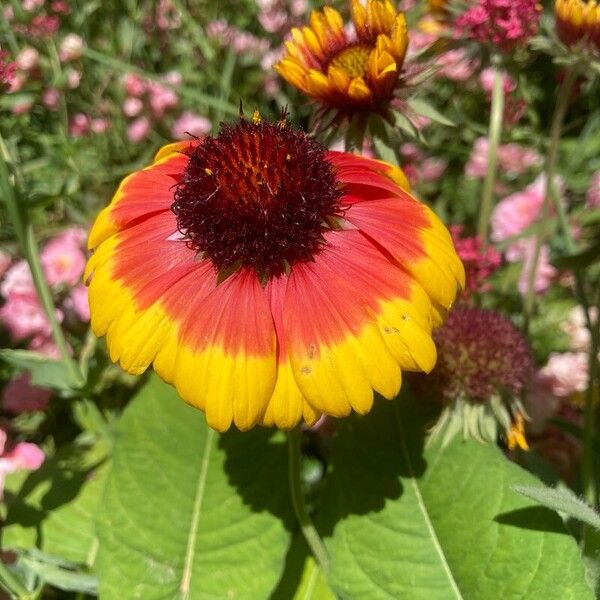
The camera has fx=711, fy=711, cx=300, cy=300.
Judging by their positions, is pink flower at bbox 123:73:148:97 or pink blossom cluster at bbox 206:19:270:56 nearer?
pink flower at bbox 123:73:148:97

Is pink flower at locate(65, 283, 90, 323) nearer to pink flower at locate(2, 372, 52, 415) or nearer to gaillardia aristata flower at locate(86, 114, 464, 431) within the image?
pink flower at locate(2, 372, 52, 415)

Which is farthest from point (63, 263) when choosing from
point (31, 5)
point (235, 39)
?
point (235, 39)

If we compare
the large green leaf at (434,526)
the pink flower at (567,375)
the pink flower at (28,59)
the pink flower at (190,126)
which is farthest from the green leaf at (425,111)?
the pink flower at (28,59)

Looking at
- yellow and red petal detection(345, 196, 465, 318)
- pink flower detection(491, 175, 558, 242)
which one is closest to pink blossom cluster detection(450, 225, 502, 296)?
yellow and red petal detection(345, 196, 465, 318)

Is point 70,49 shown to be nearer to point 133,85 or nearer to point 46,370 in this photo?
point 133,85

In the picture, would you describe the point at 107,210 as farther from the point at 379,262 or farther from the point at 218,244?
the point at 379,262

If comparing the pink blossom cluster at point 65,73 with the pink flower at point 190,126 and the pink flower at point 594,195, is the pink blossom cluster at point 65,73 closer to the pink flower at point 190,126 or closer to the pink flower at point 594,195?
the pink flower at point 190,126
